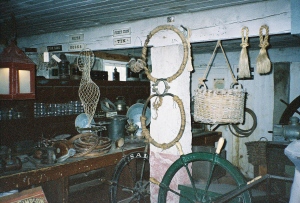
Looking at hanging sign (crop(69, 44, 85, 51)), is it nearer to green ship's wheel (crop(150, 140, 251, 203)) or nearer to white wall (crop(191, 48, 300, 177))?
green ship's wheel (crop(150, 140, 251, 203))

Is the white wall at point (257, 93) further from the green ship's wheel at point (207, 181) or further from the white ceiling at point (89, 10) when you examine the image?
the green ship's wheel at point (207, 181)

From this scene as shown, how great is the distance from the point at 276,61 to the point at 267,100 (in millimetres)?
1198

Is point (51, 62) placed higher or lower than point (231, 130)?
higher

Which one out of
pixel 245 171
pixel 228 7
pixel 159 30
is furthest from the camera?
pixel 245 171

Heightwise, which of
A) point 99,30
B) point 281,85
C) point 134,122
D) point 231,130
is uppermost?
point 99,30

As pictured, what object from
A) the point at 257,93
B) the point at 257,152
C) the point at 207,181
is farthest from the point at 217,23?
the point at 257,93

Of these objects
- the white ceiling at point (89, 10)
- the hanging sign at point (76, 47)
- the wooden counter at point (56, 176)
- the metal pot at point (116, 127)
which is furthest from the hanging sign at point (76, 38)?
the wooden counter at point (56, 176)

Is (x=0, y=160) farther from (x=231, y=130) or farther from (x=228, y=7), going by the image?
(x=231, y=130)

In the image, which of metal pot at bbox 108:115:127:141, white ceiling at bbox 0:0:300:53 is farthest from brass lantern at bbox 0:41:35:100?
metal pot at bbox 108:115:127:141

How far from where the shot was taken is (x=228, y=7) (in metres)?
3.41

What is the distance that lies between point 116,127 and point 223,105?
2837 mm

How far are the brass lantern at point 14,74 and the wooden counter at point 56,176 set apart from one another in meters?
1.08

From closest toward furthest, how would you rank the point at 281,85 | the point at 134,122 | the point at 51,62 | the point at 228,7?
the point at 228,7 < the point at 134,122 < the point at 51,62 < the point at 281,85

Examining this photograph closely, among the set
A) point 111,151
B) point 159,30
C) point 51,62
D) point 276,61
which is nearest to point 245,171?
point 276,61
